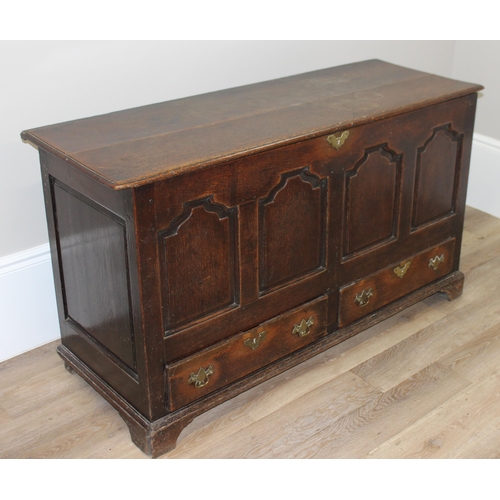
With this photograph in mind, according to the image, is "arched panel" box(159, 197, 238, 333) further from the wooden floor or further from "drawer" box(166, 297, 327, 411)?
the wooden floor

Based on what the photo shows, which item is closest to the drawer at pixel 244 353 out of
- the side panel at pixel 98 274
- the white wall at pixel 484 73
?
the side panel at pixel 98 274

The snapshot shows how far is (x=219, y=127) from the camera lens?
6.83 ft

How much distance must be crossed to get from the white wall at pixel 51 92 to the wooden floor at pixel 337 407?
0.62 ft

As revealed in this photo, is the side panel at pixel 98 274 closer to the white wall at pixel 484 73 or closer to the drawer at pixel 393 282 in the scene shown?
the drawer at pixel 393 282

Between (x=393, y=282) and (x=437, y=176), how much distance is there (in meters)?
0.40

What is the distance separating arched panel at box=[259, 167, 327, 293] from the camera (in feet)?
6.78

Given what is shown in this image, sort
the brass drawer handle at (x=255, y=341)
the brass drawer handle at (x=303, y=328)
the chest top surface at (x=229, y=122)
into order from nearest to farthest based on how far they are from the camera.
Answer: the chest top surface at (x=229, y=122) → the brass drawer handle at (x=255, y=341) → the brass drawer handle at (x=303, y=328)

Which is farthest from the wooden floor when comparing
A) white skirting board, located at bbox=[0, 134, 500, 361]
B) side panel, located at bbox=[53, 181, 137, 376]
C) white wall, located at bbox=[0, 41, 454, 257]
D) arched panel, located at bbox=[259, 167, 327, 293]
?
white wall, located at bbox=[0, 41, 454, 257]

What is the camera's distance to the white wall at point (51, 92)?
225 centimetres

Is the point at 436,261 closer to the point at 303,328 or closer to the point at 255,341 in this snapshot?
the point at 303,328

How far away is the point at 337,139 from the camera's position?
2.11m

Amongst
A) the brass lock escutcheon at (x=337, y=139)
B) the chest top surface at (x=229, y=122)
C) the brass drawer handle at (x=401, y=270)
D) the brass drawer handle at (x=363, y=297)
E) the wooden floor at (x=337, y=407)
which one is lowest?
the wooden floor at (x=337, y=407)
